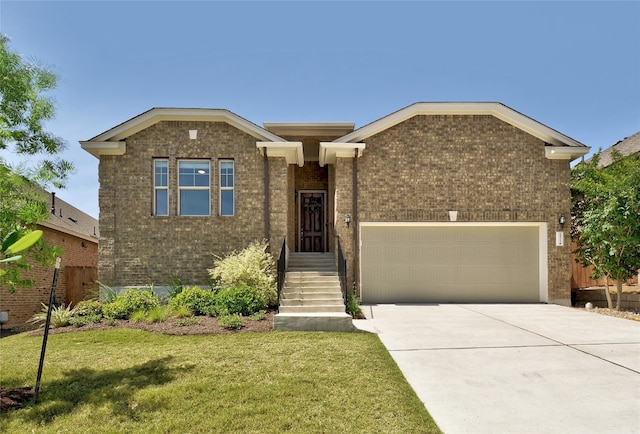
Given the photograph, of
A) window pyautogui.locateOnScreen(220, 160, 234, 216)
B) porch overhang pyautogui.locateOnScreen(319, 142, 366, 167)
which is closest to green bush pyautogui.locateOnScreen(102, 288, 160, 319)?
window pyautogui.locateOnScreen(220, 160, 234, 216)

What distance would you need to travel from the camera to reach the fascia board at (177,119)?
415 inches

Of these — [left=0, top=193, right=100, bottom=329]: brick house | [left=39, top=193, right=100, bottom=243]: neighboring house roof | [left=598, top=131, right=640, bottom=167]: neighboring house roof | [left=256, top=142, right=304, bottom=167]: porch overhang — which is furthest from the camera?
[left=598, top=131, right=640, bottom=167]: neighboring house roof

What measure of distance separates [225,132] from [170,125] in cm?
166

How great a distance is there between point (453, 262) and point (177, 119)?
9.56 meters

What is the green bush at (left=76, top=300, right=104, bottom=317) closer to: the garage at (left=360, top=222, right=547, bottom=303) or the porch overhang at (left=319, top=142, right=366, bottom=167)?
the garage at (left=360, top=222, right=547, bottom=303)

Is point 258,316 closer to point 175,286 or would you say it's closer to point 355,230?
point 175,286

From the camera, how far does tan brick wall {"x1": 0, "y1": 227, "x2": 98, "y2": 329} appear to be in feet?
36.7

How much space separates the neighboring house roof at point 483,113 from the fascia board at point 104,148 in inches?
256

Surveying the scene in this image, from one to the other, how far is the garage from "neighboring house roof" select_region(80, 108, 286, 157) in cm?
464

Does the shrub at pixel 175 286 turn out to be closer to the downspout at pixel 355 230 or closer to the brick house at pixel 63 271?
the brick house at pixel 63 271

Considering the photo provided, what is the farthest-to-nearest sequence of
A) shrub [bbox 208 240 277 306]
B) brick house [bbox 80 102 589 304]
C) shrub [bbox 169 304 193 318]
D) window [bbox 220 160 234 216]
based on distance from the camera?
window [bbox 220 160 234 216] → brick house [bbox 80 102 589 304] → shrub [bbox 208 240 277 306] → shrub [bbox 169 304 193 318]

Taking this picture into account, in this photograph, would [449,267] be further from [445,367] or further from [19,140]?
[19,140]

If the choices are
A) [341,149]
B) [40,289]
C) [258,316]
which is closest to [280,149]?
[341,149]

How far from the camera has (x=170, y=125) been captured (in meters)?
10.8
